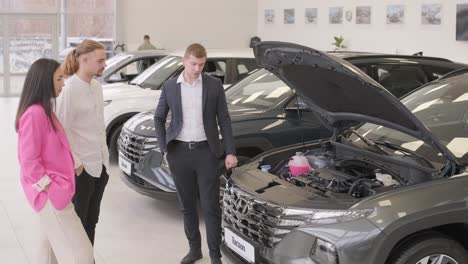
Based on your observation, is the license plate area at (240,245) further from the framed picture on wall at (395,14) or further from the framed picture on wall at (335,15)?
the framed picture on wall at (335,15)

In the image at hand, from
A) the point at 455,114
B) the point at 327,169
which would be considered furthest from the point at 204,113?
the point at 455,114

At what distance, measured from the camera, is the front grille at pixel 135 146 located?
5.68m

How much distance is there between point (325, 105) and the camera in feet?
13.2

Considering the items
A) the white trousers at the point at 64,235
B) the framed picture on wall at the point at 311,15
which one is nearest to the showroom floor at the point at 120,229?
the white trousers at the point at 64,235

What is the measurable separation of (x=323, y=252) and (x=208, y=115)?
1.49 metres

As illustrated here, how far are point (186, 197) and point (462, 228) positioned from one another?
1.87m

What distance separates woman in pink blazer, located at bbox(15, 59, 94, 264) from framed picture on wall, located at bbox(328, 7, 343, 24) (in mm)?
12645

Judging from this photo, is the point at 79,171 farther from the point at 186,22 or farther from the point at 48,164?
the point at 186,22

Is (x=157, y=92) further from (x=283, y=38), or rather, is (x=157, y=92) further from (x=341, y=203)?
(x=283, y=38)

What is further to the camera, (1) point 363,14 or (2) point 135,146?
(1) point 363,14

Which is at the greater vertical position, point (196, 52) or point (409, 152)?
point (196, 52)

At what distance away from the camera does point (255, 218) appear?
348cm

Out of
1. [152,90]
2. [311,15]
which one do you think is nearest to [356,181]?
[152,90]

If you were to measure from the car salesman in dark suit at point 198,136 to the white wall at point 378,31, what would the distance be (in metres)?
9.03
